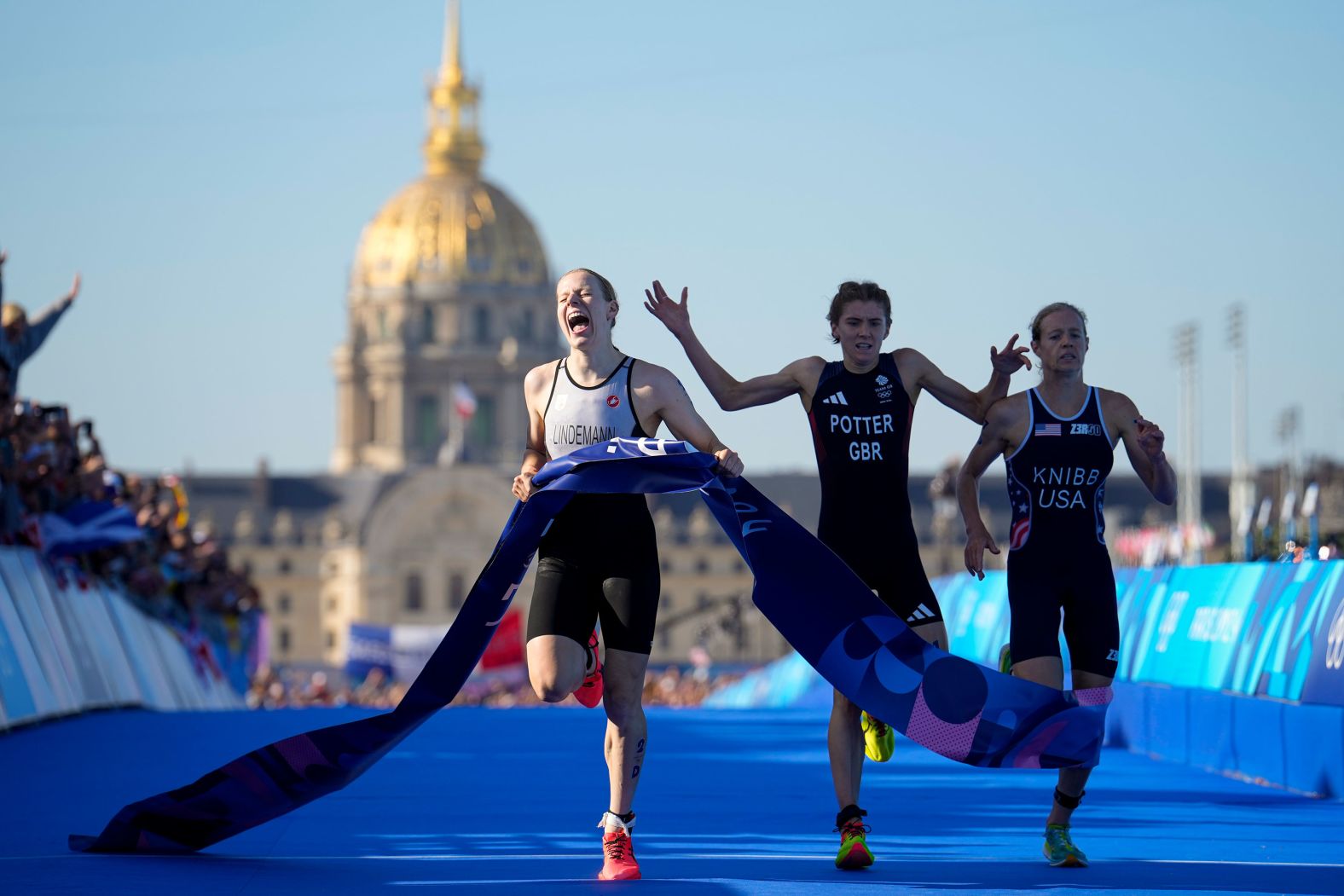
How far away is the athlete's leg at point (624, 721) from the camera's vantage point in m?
7.42

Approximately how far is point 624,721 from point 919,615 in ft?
3.41

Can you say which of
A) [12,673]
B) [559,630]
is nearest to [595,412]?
[559,630]

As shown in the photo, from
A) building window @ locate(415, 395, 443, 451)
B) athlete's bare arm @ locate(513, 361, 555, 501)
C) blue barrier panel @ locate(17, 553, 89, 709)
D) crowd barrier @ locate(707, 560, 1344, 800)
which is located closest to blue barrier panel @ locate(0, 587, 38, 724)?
blue barrier panel @ locate(17, 553, 89, 709)

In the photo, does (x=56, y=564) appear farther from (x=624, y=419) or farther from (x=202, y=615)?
(x=202, y=615)

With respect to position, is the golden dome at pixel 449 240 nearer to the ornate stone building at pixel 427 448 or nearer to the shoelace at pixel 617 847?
the ornate stone building at pixel 427 448

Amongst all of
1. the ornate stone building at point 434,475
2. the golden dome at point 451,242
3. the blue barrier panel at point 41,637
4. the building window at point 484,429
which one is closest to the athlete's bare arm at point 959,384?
the blue barrier panel at point 41,637

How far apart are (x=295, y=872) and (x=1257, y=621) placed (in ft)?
19.4

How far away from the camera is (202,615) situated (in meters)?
34.7

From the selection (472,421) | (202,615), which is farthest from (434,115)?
(202,615)

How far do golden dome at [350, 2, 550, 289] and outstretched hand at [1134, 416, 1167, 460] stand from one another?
153m

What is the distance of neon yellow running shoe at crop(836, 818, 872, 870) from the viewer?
7.41 m

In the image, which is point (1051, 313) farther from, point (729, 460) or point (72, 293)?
point (72, 293)

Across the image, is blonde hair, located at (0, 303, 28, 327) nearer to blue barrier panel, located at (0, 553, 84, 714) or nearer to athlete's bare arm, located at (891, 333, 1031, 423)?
blue barrier panel, located at (0, 553, 84, 714)

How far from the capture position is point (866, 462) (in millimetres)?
7781
